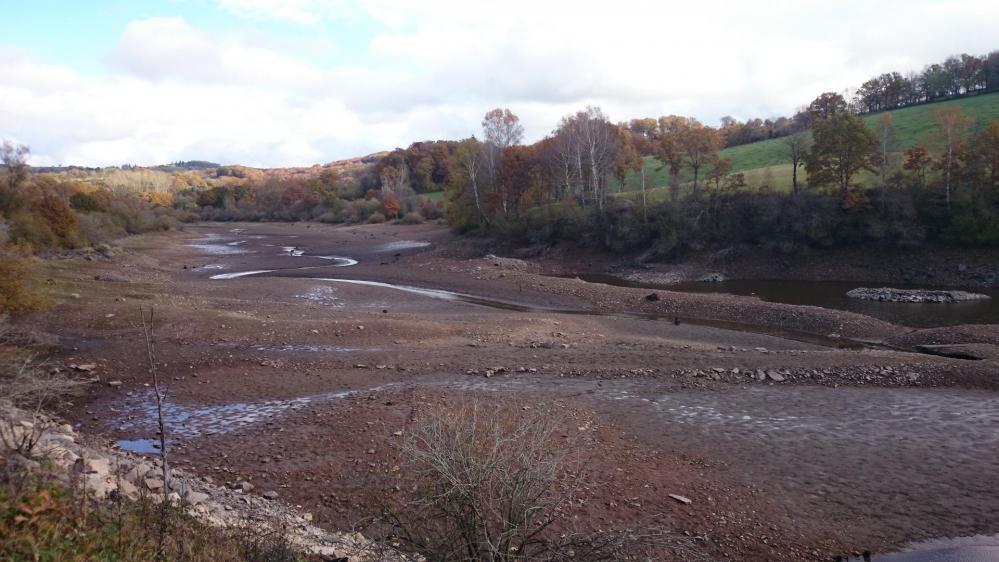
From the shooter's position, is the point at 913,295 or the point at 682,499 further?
the point at 913,295

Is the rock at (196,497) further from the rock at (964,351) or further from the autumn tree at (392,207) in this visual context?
the autumn tree at (392,207)

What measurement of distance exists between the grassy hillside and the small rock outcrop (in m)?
19.2

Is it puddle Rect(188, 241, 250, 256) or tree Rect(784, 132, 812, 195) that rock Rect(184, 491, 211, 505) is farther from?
puddle Rect(188, 241, 250, 256)

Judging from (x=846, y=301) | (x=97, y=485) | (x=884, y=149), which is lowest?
(x=846, y=301)

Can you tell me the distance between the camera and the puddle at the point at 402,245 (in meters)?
57.2

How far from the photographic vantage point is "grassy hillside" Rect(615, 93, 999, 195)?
5341cm

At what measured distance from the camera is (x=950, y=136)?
38.1 meters

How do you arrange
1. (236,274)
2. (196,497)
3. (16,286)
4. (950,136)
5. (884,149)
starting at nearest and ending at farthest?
1. (196,497)
2. (16,286)
3. (950,136)
4. (884,149)
5. (236,274)

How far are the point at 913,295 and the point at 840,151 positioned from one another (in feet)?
50.2

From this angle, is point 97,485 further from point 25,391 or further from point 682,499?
point 682,499

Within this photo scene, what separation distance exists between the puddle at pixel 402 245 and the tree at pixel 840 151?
32979mm

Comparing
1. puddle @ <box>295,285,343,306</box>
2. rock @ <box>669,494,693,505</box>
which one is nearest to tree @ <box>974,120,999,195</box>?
rock @ <box>669,494,693,505</box>

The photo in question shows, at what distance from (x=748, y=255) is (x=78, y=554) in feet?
139

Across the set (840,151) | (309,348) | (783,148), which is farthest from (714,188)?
(309,348)
